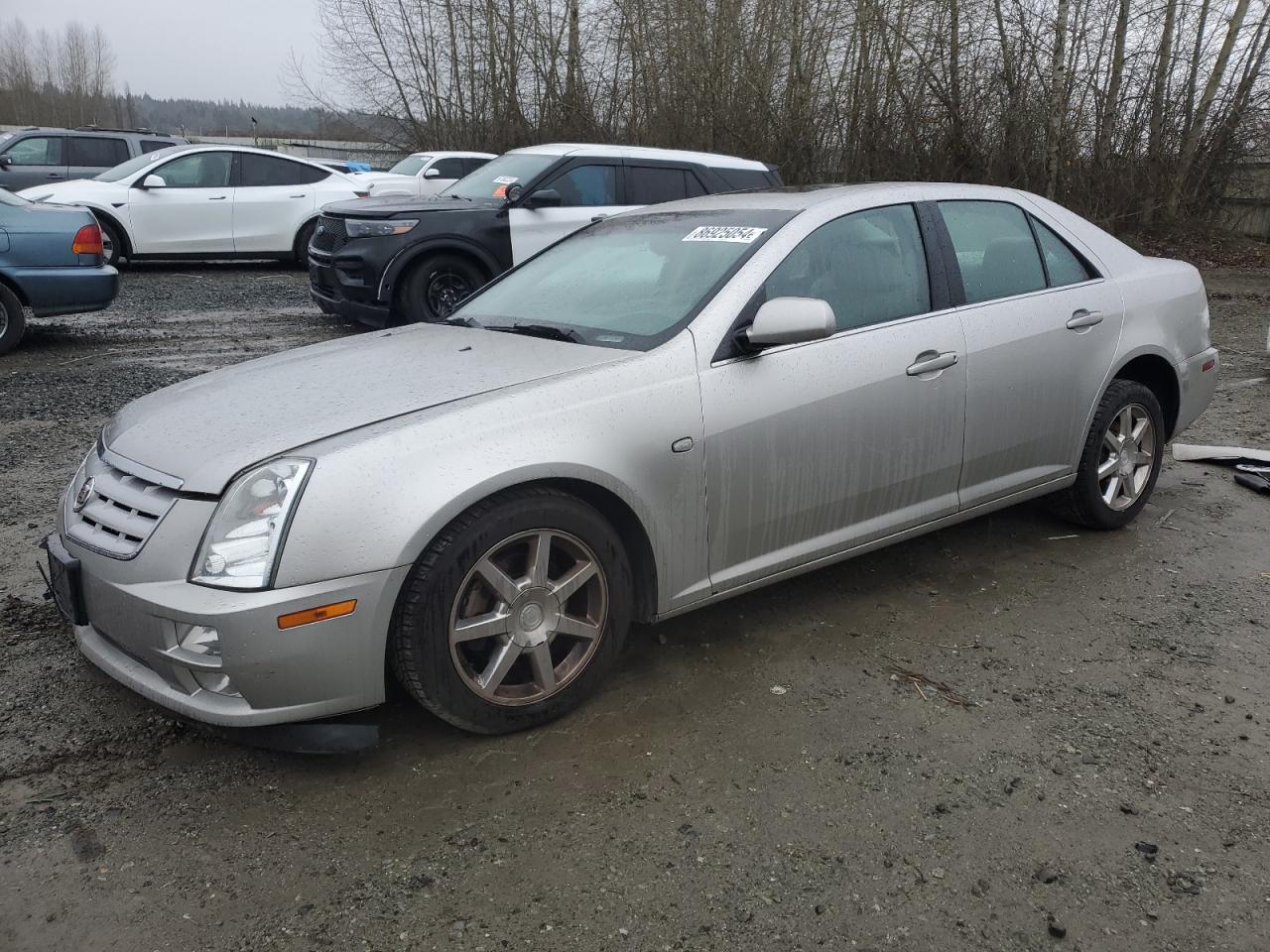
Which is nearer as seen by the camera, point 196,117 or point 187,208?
point 187,208

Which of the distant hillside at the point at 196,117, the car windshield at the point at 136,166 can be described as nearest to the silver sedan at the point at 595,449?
the car windshield at the point at 136,166

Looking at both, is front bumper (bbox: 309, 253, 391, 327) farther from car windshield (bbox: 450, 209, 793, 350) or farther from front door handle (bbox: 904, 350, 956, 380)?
front door handle (bbox: 904, 350, 956, 380)

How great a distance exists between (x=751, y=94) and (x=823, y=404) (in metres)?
16.7

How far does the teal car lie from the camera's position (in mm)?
8195

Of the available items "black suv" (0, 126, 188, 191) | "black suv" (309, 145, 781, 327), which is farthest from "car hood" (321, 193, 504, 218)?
"black suv" (0, 126, 188, 191)

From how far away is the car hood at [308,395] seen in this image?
282 cm

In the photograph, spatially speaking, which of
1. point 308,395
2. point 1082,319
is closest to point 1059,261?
point 1082,319

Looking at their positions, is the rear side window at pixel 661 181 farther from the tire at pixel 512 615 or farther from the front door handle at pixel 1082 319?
the tire at pixel 512 615

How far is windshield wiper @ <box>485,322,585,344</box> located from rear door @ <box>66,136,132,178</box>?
49.6 feet

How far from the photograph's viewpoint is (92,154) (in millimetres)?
16547

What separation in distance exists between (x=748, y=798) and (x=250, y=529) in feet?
4.76

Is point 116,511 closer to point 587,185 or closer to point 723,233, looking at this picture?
point 723,233

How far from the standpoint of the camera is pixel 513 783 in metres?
2.82

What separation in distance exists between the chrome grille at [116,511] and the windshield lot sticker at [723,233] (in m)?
2.02
